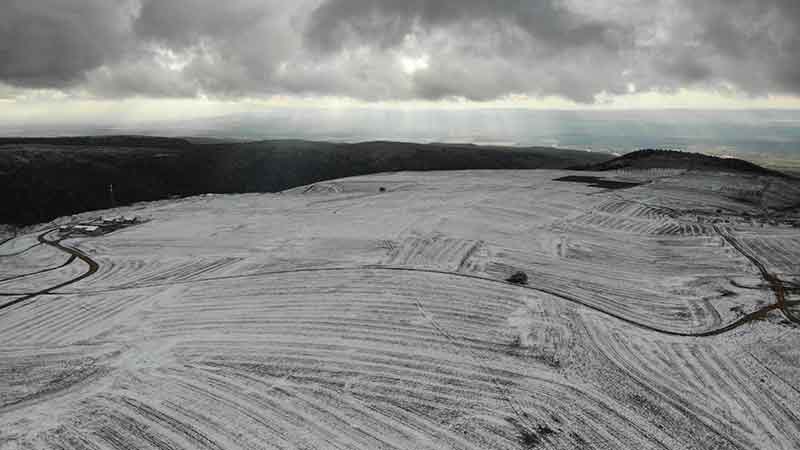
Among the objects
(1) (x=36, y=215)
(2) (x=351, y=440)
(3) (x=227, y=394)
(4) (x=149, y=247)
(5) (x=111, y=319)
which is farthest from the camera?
(1) (x=36, y=215)

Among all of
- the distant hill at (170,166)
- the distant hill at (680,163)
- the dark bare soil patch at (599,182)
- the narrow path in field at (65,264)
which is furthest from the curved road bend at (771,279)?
the distant hill at (170,166)

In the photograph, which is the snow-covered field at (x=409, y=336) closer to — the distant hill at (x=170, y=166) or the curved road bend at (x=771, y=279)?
the curved road bend at (x=771, y=279)

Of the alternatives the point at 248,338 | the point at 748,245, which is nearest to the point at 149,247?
the point at 248,338

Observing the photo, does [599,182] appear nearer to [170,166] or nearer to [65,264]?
[65,264]

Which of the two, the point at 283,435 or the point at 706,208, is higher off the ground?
the point at 706,208

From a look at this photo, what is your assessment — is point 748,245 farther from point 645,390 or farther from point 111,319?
point 111,319

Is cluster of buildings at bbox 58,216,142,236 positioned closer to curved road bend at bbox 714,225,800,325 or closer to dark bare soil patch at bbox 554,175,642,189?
curved road bend at bbox 714,225,800,325

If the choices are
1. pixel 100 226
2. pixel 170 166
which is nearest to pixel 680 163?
pixel 100 226
